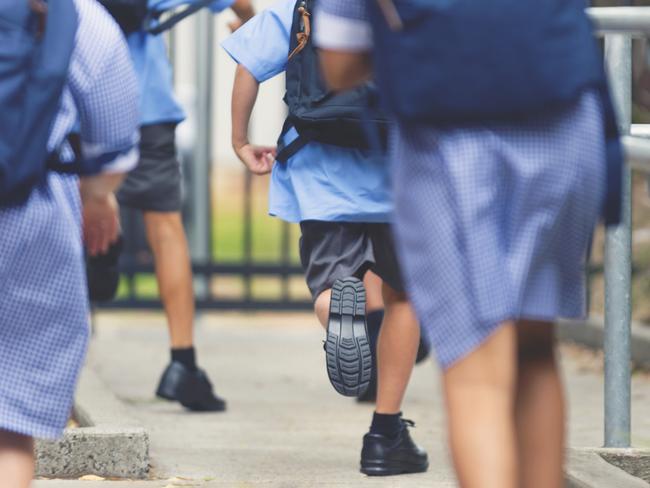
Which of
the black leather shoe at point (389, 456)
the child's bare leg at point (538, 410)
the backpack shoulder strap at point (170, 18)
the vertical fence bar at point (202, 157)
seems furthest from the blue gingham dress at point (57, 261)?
the vertical fence bar at point (202, 157)

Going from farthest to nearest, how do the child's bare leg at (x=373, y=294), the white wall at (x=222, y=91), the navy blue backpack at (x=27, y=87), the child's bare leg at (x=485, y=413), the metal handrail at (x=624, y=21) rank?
the white wall at (x=222, y=91)
the child's bare leg at (x=373, y=294)
the metal handrail at (x=624, y=21)
the navy blue backpack at (x=27, y=87)
the child's bare leg at (x=485, y=413)

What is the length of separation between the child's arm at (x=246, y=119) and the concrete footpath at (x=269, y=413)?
0.90 meters

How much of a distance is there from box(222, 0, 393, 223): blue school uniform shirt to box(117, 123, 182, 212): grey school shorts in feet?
3.70

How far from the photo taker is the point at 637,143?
3820 millimetres

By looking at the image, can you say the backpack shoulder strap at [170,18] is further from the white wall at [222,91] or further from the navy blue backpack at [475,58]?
the white wall at [222,91]

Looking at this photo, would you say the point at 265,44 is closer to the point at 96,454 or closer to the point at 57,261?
the point at 96,454

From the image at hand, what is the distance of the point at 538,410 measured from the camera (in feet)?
10.1

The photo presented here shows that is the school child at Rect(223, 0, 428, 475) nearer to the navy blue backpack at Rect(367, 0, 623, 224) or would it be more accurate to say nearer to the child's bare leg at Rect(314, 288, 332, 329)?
the child's bare leg at Rect(314, 288, 332, 329)

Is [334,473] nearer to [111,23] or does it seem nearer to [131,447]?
[131,447]

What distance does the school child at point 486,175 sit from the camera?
286cm

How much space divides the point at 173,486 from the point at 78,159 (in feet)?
5.30

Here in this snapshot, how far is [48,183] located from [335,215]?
1.88m

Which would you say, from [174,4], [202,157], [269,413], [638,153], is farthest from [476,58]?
[202,157]

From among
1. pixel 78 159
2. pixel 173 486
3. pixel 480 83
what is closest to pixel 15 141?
pixel 78 159
